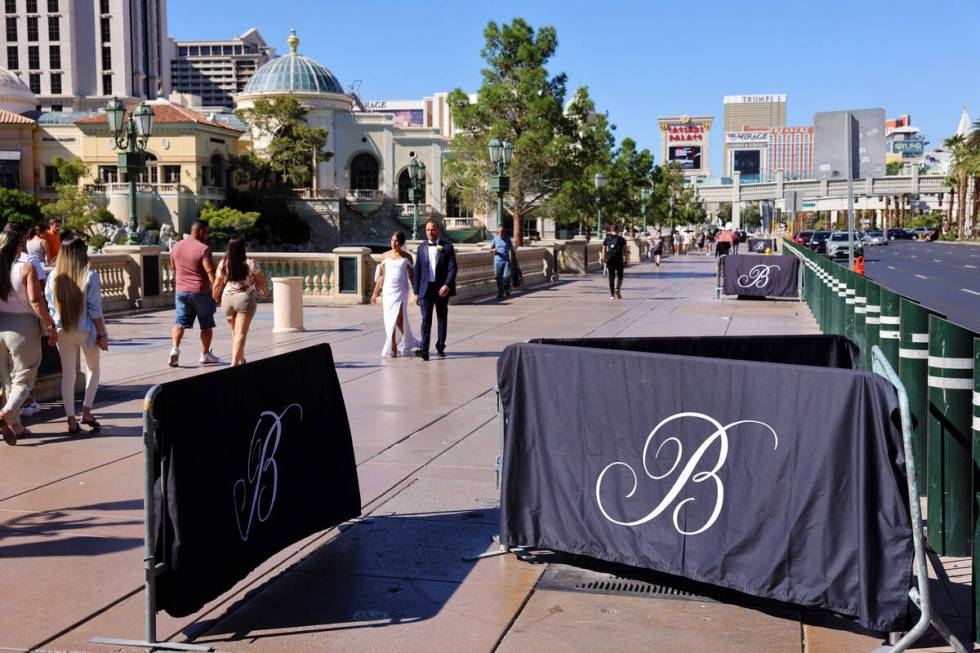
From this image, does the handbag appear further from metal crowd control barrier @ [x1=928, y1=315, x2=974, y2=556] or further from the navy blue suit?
metal crowd control barrier @ [x1=928, y1=315, x2=974, y2=556]

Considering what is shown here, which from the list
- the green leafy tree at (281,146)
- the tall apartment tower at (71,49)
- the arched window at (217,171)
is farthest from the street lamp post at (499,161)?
the tall apartment tower at (71,49)

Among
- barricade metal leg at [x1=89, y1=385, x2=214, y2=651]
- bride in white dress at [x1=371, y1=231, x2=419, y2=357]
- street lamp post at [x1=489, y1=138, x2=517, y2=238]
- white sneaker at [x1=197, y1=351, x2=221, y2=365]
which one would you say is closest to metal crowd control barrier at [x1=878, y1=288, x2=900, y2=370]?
barricade metal leg at [x1=89, y1=385, x2=214, y2=651]

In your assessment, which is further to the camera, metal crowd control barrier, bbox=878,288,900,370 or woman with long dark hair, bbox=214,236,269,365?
woman with long dark hair, bbox=214,236,269,365

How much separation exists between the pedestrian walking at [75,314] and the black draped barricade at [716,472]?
496cm

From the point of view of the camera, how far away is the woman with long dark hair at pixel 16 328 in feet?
29.6

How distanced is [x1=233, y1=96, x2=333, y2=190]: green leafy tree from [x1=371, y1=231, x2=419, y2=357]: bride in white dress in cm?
7668

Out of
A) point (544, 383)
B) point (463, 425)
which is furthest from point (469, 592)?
point (463, 425)

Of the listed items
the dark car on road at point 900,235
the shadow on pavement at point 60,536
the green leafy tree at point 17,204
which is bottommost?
the shadow on pavement at point 60,536

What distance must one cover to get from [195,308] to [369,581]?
28.8ft

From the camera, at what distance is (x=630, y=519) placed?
5.71 metres

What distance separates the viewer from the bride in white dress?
15297 millimetres

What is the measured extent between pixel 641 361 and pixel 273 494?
80.6 inches

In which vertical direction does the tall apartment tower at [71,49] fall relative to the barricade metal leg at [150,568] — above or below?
above

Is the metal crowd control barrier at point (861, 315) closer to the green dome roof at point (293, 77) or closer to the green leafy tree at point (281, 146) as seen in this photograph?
the green leafy tree at point (281, 146)
